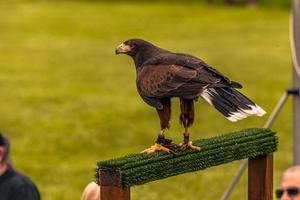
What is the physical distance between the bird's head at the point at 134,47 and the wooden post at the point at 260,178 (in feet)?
3.69

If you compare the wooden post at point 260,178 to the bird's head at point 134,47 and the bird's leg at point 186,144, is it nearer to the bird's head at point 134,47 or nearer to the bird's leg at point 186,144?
the bird's leg at point 186,144

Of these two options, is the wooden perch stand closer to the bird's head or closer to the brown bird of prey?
the brown bird of prey

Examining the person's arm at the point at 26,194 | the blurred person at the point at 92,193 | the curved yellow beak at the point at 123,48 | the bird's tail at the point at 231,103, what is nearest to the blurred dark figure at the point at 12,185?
the person's arm at the point at 26,194

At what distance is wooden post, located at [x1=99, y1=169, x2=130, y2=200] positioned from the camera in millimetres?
6320

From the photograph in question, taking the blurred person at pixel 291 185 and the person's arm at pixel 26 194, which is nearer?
the blurred person at pixel 291 185

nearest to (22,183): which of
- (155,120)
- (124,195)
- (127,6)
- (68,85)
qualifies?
(124,195)

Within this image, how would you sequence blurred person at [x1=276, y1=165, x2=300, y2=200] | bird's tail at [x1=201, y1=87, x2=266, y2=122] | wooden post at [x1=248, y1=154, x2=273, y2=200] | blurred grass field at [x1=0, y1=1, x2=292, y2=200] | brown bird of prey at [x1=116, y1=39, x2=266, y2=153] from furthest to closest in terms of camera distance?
blurred grass field at [x1=0, y1=1, x2=292, y2=200], wooden post at [x1=248, y1=154, x2=273, y2=200], brown bird of prey at [x1=116, y1=39, x2=266, y2=153], bird's tail at [x1=201, y1=87, x2=266, y2=122], blurred person at [x1=276, y1=165, x2=300, y2=200]

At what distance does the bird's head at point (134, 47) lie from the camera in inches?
283

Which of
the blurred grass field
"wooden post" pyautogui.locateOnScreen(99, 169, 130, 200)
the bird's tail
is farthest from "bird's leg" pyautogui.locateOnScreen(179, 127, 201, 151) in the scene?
the blurred grass field

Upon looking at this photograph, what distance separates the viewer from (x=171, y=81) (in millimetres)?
6938

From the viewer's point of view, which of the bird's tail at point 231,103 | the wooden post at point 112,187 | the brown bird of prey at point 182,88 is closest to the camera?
the wooden post at point 112,187

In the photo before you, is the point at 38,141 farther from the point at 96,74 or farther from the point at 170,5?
the point at 170,5

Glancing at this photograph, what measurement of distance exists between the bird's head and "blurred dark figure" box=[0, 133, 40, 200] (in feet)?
7.49

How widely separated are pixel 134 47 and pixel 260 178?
1.25 m
